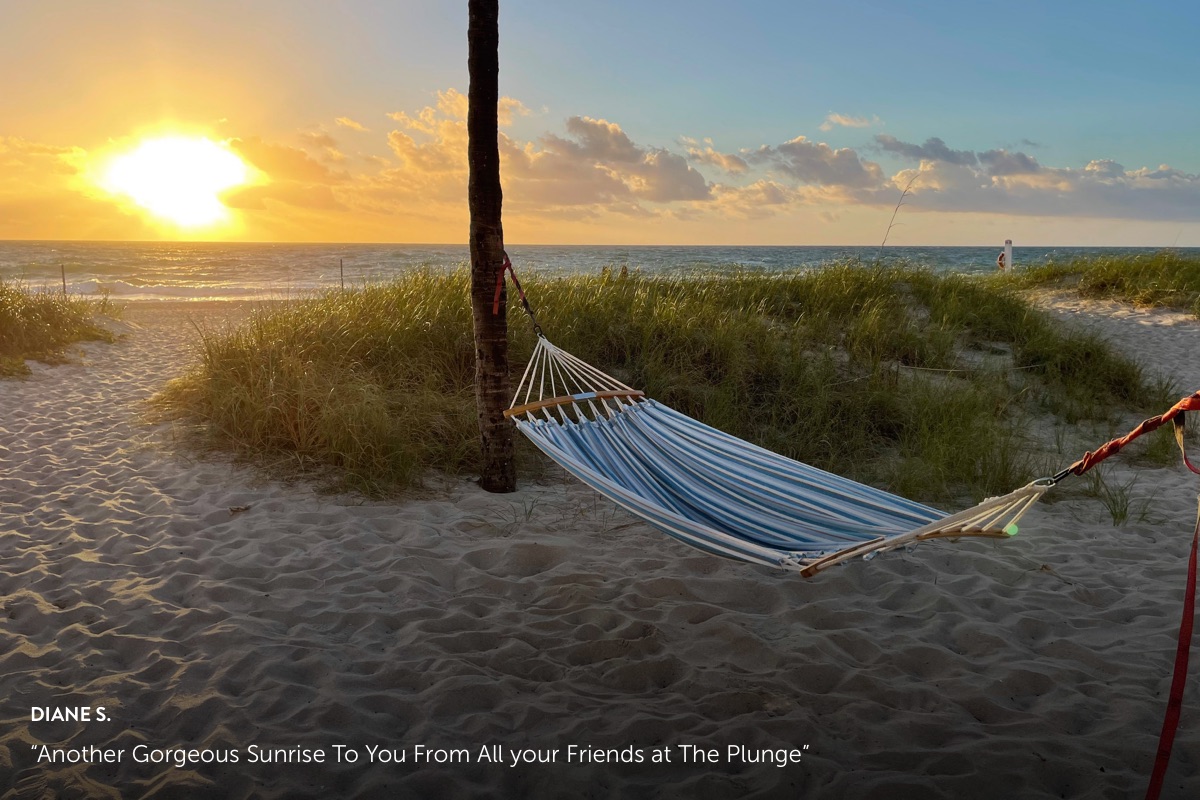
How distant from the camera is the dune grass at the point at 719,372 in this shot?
354 centimetres

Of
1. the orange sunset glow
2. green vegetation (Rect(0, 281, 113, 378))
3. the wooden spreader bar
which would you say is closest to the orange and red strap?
the wooden spreader bar

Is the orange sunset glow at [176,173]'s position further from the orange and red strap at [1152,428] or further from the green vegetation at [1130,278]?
the green vegetation at [1130,278]

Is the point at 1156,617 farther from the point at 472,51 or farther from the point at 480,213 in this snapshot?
the point at 472,51

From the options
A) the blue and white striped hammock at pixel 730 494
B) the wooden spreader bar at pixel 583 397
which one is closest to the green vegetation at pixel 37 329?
the wooden spreader bar at pixel 583 397

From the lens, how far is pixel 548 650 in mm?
2039

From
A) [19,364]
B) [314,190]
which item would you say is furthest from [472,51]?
[314,190]

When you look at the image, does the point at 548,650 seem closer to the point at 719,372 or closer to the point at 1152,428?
the point at 1152,428

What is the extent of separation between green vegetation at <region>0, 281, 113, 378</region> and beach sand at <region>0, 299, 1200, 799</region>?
3.01 metres

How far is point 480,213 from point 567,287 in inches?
88.9

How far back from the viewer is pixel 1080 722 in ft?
5.73

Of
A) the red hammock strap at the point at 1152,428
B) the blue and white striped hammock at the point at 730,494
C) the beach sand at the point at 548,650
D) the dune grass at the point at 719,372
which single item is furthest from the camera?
the dune grass at the point at 719,372

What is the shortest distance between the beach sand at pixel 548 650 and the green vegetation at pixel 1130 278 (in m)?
4.78

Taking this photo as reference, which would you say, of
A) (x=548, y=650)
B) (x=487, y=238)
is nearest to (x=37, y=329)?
(x=487, y=238)

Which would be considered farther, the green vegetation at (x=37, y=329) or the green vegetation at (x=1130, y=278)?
the green vegetation at (x=1130, y=278)
